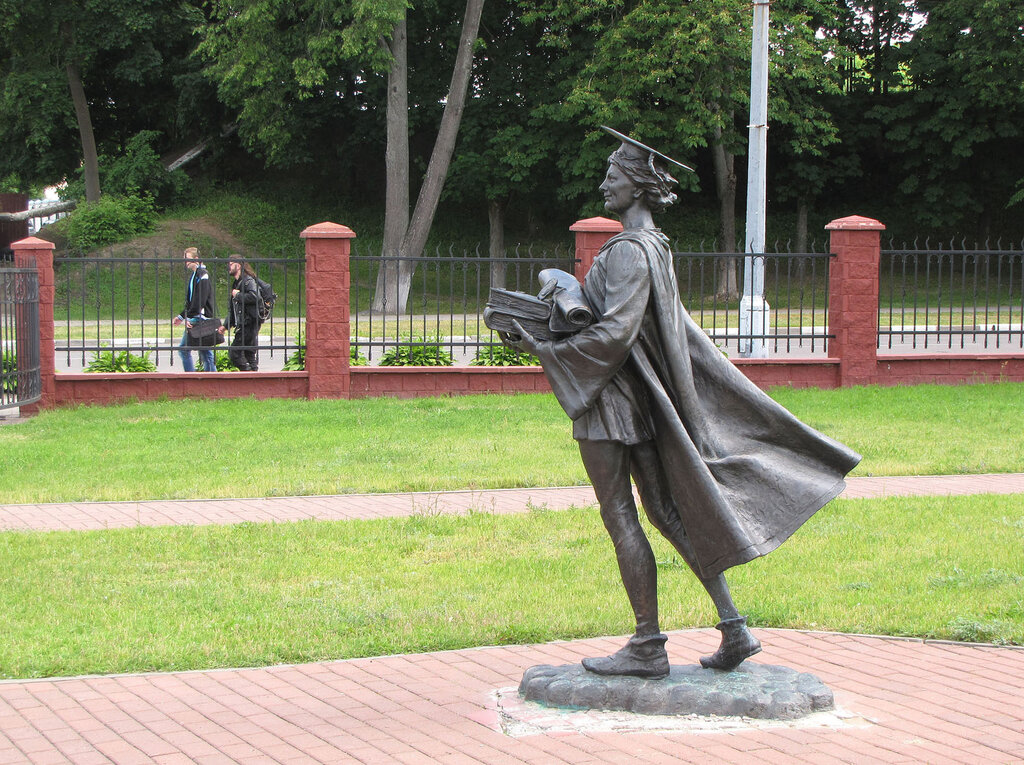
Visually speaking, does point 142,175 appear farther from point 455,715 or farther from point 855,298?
point 455,715

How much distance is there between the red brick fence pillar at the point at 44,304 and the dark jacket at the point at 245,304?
84.0 inches

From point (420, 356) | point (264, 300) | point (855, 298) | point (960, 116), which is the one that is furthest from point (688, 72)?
point (264, 300)

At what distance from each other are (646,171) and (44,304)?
11.7 metres

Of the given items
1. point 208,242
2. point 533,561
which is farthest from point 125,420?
→ point 208,242

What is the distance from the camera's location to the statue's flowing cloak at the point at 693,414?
14.6ft

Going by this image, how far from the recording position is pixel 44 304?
1459cm

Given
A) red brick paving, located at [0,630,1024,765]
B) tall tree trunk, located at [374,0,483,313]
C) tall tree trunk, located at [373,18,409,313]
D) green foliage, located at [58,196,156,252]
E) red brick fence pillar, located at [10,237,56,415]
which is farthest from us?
green foliage, located at [58,196,156,252]

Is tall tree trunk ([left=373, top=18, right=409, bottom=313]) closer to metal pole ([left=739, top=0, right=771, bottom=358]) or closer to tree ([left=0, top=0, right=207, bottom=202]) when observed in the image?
tree ([left=0, top=0, right=207, bottom=202])

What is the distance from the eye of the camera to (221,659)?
5301 mm

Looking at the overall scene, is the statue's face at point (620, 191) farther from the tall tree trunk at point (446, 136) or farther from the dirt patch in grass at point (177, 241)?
the dirt patch in grass at point (177, 241)

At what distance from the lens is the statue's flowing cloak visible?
4457 millimetres

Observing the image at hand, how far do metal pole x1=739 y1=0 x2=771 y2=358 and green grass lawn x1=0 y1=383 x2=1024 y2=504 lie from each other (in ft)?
4.23

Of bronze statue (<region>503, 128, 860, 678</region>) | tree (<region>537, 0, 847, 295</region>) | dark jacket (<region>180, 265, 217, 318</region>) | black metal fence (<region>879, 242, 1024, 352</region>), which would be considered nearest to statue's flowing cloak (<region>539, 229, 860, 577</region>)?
bronze statue (<region>503, 128, 860, 678</region>)

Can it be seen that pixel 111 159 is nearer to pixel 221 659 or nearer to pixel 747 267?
pixel 747 267
